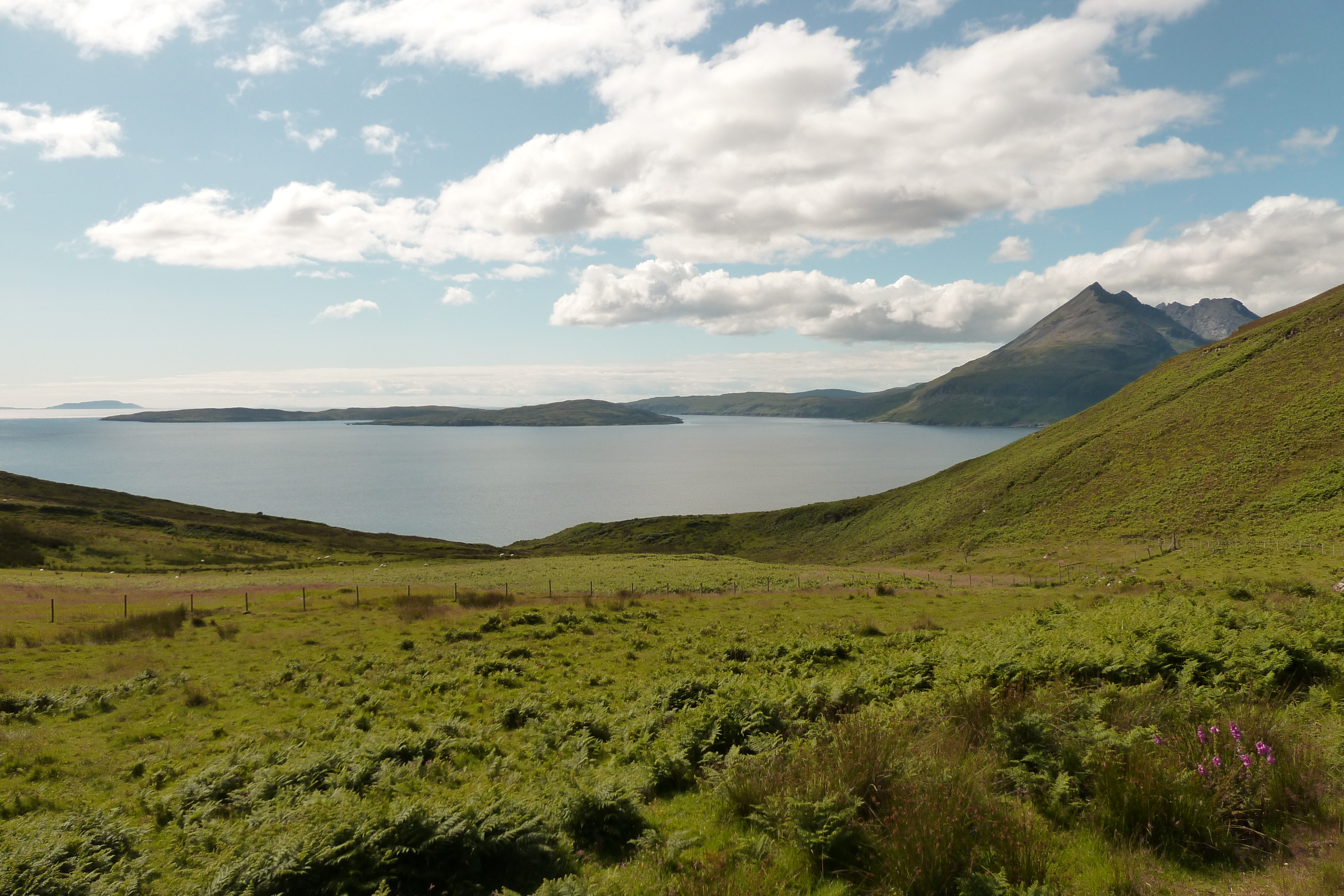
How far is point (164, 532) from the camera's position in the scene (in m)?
89.4

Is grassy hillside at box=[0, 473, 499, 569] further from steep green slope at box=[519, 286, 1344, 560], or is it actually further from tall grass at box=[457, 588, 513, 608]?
tall grass at box=[457, 588, 513, 608]

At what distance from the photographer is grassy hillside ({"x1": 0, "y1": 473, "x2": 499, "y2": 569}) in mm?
69688

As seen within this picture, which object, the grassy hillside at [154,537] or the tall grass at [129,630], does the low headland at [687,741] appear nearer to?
the tall grass at [129,630]

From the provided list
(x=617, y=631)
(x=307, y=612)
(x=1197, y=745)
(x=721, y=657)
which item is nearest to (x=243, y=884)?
(x=1197, y=745)

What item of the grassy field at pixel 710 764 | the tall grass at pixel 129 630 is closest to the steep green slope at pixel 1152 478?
the grassy field at pixel 710 764

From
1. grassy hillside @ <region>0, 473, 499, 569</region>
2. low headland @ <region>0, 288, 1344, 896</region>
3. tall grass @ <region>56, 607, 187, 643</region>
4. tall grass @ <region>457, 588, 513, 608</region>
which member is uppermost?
low headland @ <region>0, 288, 1344, 896</region>

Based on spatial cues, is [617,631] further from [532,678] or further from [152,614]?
[152,614]

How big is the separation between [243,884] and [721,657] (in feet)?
50.9

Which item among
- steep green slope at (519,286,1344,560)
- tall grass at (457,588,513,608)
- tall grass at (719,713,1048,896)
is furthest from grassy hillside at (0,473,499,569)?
tall grass at (719,713,1048,896)

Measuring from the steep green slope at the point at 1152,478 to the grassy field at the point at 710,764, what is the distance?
45.1m

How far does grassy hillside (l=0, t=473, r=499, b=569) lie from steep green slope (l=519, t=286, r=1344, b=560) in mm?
30813

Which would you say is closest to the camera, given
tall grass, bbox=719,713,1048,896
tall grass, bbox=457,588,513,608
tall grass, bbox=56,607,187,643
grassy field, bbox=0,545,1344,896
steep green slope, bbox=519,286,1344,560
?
tall grass, bbox=719,713,1048,896

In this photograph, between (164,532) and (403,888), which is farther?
(164,532)

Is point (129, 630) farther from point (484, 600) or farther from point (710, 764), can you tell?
point (710, 764)
